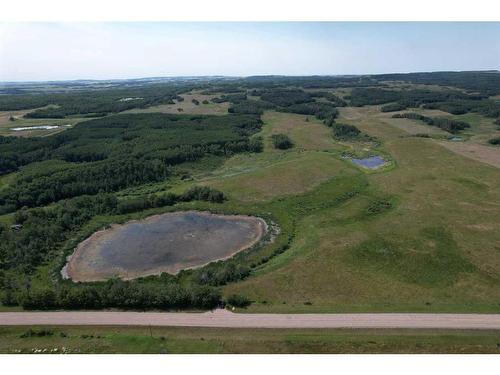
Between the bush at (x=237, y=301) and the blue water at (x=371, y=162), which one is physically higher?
the blue water at (x=371, y=162)

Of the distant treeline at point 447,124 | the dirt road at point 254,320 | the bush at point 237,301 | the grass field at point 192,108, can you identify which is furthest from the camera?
the grass field at point 192,108

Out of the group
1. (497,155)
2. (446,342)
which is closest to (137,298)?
(446,342)

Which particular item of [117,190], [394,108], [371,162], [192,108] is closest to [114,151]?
[117,190]

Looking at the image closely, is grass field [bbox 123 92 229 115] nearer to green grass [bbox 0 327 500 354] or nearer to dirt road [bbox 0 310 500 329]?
dirt road [bbox 0 310 500 329]

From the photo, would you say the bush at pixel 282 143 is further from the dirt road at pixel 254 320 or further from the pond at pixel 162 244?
the dirt road at pixel 254 320

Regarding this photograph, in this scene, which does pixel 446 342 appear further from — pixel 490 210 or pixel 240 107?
pixel 240 107

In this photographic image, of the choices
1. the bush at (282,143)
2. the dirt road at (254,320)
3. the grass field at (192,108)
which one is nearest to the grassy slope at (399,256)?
the dirt road at (254,320)

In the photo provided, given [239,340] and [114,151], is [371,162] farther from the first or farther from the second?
[239,340]

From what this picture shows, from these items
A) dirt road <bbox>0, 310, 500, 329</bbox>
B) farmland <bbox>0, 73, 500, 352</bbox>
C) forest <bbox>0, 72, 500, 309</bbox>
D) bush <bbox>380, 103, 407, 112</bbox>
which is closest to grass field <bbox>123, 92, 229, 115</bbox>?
forest <bbox>0, 72, 500, 309</bbox>
